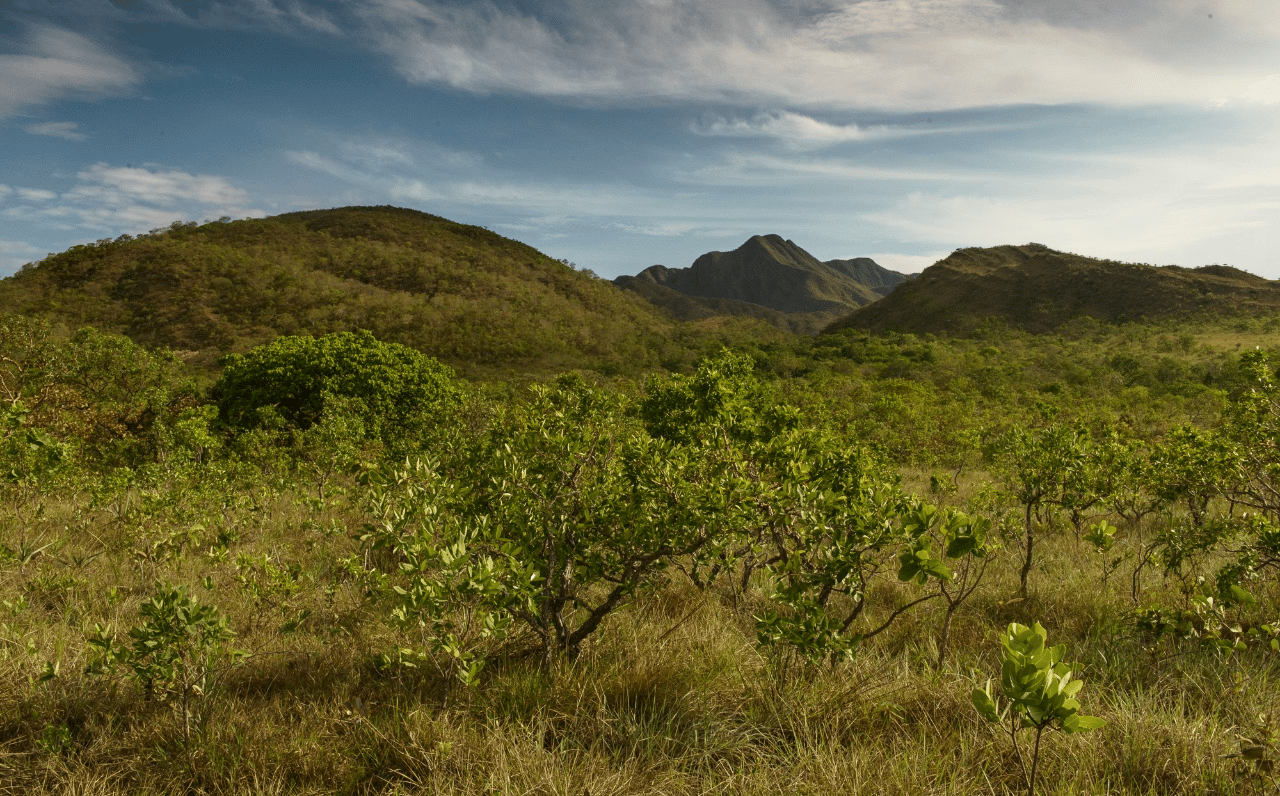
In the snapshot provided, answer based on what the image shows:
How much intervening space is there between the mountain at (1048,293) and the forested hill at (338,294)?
108 ft

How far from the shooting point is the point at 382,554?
6.54 m

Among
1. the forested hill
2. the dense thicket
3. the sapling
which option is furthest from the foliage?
the forested hill

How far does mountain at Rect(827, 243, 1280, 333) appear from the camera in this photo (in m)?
63.9

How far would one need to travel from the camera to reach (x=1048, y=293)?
75.7 metres

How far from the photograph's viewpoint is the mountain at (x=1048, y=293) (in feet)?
210

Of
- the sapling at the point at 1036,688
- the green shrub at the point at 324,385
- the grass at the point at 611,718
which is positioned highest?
the green shrub at the point at 324,385

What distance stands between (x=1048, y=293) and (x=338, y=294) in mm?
79789

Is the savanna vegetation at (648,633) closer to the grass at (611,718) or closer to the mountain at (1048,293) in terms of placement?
the grass at (611,718)

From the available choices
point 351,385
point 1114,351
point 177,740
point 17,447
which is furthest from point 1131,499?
point 1114,351

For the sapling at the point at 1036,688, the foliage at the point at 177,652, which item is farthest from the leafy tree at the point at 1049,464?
the foliage at the point at 177,652

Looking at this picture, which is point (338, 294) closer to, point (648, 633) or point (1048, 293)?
point (648, 633)

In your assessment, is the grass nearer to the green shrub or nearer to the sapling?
the sapling

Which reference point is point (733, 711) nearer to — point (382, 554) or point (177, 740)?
point (177, 740)

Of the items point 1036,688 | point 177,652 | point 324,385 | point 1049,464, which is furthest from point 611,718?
point 324,385
